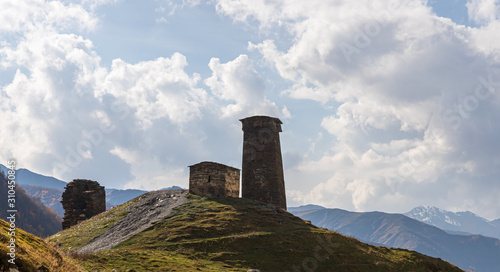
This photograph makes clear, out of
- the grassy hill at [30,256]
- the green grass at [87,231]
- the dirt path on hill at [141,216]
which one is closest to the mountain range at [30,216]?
the green grass at [87,231]

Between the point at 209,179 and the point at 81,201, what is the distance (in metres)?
17.5

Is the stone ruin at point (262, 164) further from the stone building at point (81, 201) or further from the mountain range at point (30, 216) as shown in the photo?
the mountain range at point (30, 216)

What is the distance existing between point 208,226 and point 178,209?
6725mm

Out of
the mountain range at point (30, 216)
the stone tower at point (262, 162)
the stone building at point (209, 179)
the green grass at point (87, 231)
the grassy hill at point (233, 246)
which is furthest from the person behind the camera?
the mountain range at point (30, 216)

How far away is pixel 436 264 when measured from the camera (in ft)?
104

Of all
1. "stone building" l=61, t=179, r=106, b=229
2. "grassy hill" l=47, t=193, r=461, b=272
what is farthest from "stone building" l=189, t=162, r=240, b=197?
"stone building" l=61, t=179, r=106, b=229

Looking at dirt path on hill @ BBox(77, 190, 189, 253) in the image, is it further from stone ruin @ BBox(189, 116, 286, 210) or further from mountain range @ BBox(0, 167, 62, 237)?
mountain range @ BBox(0, 167, 62, 237)

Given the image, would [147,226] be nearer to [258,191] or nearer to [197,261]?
[197,261]

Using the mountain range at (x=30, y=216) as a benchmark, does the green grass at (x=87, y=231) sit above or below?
below

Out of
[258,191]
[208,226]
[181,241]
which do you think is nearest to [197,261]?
[181,241]

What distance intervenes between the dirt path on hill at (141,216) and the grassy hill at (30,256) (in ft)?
59.2

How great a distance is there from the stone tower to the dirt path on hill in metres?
9.07

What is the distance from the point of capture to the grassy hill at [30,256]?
9116 millimetres

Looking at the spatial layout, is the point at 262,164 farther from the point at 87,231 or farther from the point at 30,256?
the point at 30,256
